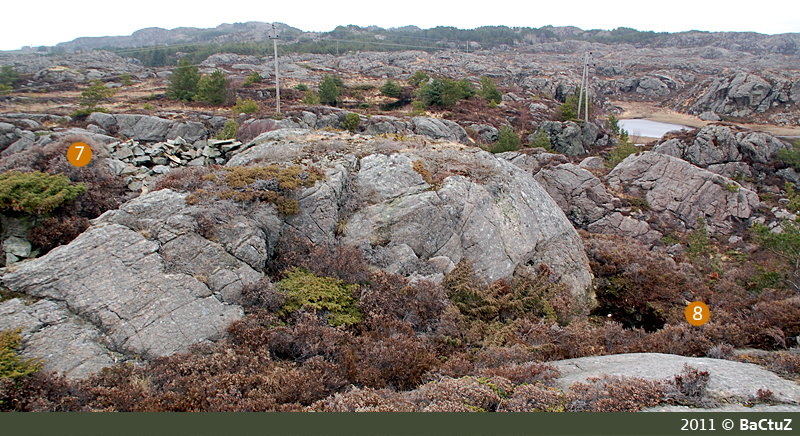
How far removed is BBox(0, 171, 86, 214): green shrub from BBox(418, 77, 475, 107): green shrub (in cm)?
3945

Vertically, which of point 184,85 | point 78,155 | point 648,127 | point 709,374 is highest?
point 184,85

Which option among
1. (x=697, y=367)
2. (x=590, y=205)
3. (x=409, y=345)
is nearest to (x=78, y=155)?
(x=409, y=345)

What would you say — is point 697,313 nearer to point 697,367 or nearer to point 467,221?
point 697,367

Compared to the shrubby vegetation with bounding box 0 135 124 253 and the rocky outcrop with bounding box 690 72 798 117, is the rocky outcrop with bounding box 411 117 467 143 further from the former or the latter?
the rocky outcrop with bounding box 690 72 798 117

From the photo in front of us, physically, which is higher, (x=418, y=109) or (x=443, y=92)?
(x=443, y=92)

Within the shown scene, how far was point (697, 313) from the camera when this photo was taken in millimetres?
9719

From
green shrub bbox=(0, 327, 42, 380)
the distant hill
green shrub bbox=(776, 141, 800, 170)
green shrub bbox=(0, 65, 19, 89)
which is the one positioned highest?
the distant hill

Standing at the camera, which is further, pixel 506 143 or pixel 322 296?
pixel 506 143

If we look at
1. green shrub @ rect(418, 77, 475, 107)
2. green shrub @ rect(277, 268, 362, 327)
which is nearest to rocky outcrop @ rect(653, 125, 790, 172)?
green shrub @ rect(418, 77, 475, 107)

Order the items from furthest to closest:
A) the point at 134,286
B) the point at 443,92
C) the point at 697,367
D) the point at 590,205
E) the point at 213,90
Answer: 1. the point at 443,92
2. the point at 213,90
3. the point at 590,205
4. the point at 134,286
5. the point at 697,367

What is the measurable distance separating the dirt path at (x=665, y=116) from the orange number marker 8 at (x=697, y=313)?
68253mm

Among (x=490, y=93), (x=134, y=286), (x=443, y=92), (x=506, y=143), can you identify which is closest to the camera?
(x=134, y=286)

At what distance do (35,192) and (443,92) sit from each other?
4069 cm

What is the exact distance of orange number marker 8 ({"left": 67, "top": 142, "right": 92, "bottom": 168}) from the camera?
35.4ft
